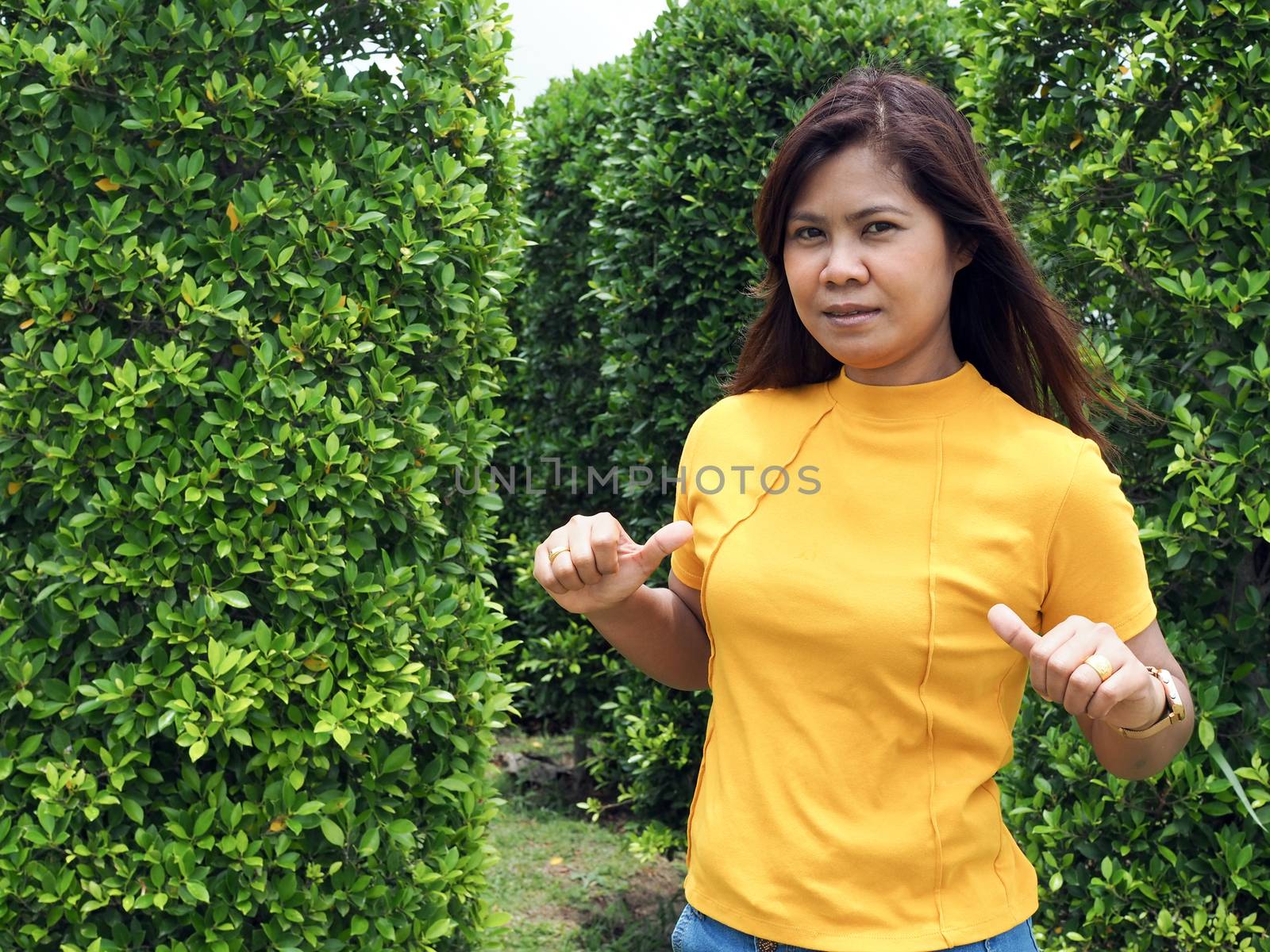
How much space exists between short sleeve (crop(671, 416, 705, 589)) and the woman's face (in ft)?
1.09

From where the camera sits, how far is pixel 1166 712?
1.70 meters

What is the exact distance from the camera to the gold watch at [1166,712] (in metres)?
1.69

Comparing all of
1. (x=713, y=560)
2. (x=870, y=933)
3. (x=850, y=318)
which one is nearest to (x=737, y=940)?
(x=870, y=933)

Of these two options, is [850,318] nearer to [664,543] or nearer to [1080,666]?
[664,543]

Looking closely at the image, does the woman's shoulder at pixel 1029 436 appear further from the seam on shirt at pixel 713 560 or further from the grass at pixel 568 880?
the grass at pixel 568 880

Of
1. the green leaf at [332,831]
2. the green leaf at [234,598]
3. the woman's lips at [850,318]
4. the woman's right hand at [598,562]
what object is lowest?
the green leaf at [332,831]

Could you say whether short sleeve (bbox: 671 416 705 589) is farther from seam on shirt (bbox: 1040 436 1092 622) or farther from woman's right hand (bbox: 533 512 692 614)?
seam on shirt (bbox: 1040 436 1092 622)

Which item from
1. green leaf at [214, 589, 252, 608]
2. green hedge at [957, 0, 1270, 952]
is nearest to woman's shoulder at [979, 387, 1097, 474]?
green hedge at [957, 0, 1270, 952]

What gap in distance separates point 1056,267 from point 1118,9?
27.8 inches

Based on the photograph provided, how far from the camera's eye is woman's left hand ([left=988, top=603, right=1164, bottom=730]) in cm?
153

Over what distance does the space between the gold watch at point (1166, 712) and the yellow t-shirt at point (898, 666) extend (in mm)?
80

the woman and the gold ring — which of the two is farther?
the woman

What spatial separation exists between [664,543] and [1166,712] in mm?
750

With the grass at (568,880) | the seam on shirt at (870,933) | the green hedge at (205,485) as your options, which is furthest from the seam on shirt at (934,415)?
the grass at (568,880)
